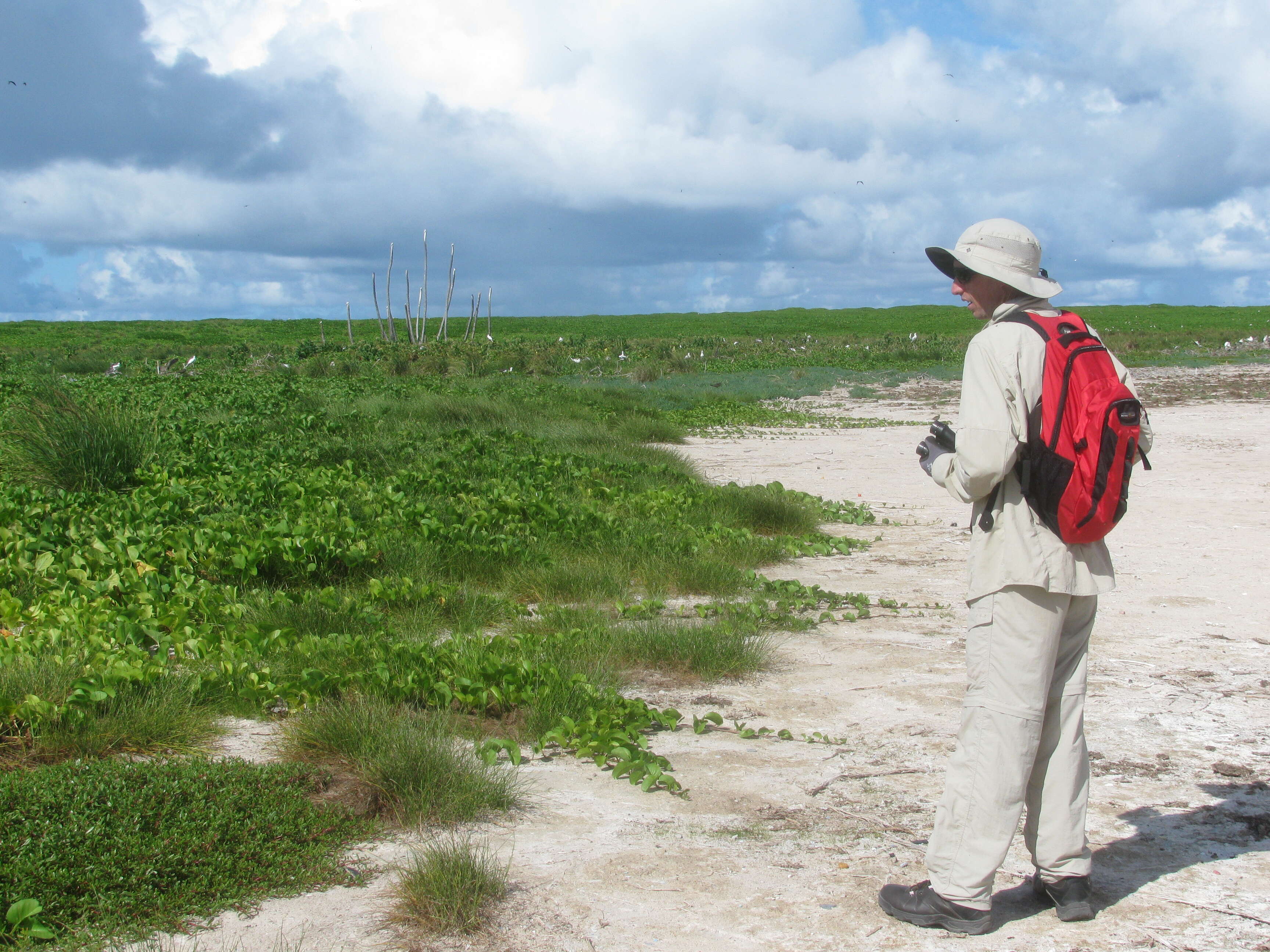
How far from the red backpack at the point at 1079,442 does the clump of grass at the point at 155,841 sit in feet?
7.49

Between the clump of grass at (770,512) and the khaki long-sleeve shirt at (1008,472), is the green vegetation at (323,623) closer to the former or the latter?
the clump of grass at (770,512)

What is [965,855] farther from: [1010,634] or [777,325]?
[777,325]

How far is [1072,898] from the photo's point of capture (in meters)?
2.92

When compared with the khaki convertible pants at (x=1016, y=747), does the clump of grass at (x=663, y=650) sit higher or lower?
lower

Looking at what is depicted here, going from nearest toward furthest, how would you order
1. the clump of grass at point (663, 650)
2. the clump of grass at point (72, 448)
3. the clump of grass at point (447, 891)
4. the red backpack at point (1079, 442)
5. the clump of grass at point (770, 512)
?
the red backpack at point (1079, 442) < the clump of grass at point (447, 891) < the clump of grass at point (663, 650) < the clump of grass at point (72, 448) < the clump of grass at point (770, 512)

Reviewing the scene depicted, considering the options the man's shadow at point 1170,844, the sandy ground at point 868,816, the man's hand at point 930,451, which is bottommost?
the man's shadow at point 1170,844

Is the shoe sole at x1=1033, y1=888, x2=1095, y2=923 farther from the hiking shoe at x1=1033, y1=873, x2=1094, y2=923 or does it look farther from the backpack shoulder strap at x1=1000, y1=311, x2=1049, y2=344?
the backpack shoulder strap at x1=1000, y1=311, x2=1049, y2=344

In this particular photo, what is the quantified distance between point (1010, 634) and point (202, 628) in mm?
3898

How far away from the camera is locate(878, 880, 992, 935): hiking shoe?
286 centimetres

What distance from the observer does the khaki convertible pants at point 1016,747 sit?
2842 millimetres

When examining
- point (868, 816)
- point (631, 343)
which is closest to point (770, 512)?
point (868, 816)

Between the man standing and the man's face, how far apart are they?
0.02m

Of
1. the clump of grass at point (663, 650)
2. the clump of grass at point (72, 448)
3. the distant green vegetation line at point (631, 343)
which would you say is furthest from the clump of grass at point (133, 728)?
the distant green vegetation line at point (631, 343)

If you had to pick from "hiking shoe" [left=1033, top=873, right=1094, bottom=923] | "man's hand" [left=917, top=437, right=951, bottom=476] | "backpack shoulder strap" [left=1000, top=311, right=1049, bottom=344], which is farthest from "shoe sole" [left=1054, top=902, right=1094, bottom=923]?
"backpack shoulder strap" [left=1000, top=311, right=1049, bottom=344]
